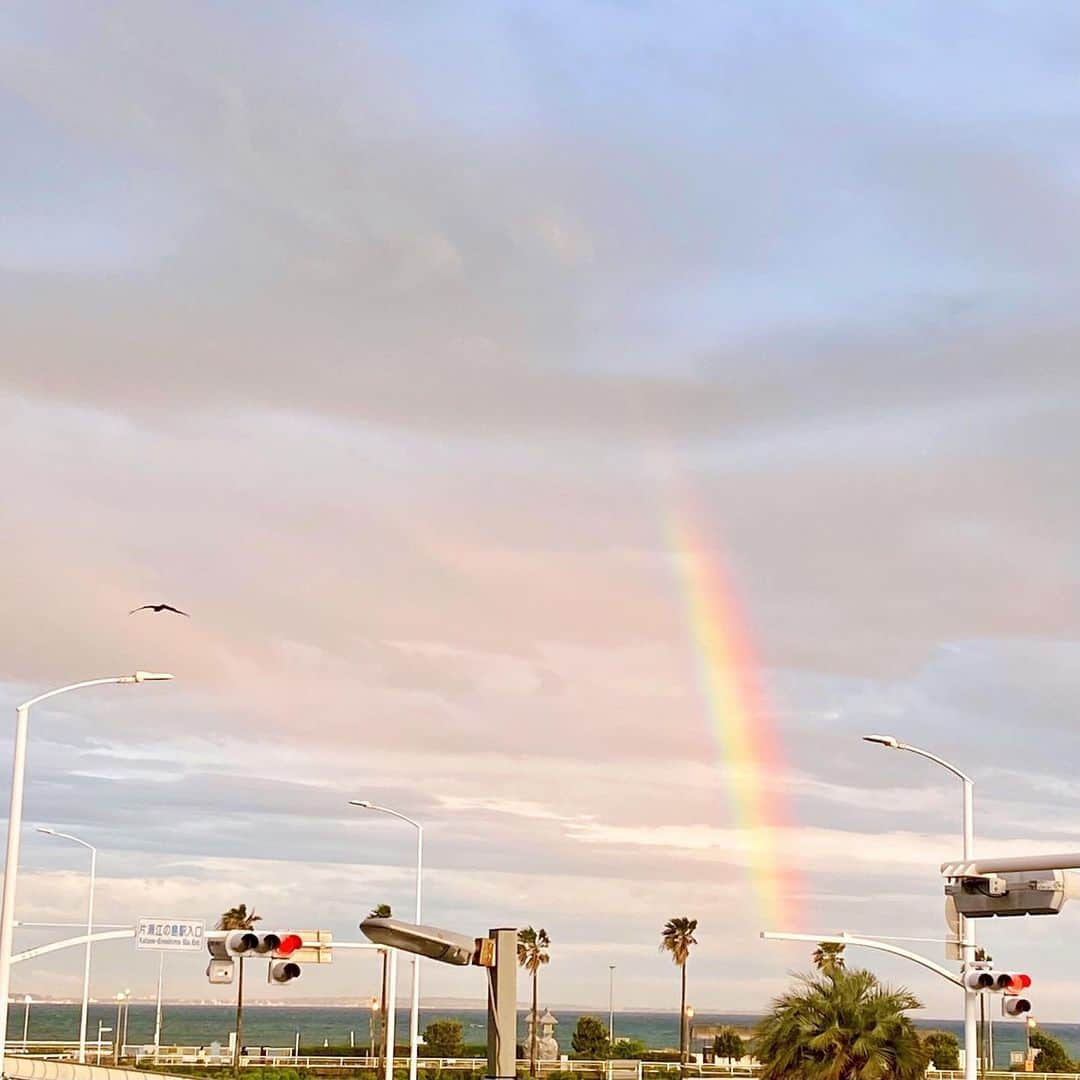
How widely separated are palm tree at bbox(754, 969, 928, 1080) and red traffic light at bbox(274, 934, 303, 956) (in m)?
13.5

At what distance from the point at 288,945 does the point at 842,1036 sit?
15091 mm

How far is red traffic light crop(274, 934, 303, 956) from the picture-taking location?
123 feet

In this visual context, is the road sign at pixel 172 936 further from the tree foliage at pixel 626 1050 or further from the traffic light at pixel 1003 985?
the tree foliage at pixel 626 1050

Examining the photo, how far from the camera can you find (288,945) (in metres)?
37.7

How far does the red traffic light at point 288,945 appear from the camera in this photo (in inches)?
1476

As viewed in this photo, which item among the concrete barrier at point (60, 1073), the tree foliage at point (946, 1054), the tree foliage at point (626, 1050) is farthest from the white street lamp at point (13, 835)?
the tree foliage at point (626, 1050)

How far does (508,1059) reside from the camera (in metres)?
16.9

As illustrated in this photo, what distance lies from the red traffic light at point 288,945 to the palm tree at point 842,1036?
1354 centimetres

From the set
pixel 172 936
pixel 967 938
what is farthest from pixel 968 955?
pixel 172 936

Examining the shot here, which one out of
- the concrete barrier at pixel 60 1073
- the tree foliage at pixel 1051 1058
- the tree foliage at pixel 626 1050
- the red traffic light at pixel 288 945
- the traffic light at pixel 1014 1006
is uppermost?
the red traffic light at pixel 288 945

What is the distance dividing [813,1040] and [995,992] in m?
10.6

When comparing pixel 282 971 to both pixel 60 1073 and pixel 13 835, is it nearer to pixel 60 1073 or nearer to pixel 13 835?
pixel 13 835

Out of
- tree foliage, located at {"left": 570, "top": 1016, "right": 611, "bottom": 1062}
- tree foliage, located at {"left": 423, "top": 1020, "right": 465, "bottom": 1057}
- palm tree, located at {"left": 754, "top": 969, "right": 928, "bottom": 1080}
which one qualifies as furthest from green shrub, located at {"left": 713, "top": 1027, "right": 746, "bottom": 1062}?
palm tree, located at {"left": 754, "top": 969, "right": 928, "bottom": 1080}

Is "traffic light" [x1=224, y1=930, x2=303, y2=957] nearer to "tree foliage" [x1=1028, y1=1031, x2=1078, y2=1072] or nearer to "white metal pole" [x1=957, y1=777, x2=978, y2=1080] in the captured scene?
"white metal pole" [x1=957, y1=777, x2=978, y2=1080]
